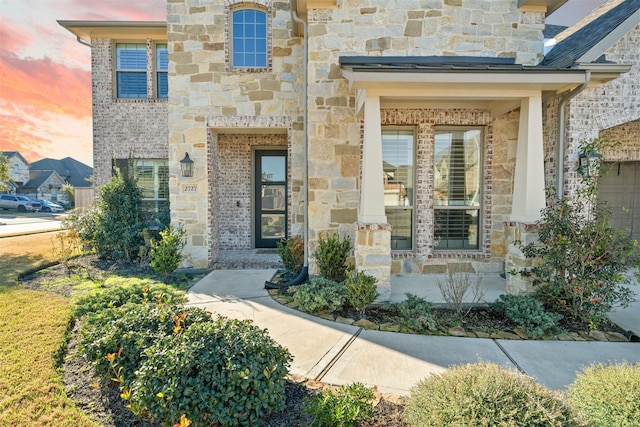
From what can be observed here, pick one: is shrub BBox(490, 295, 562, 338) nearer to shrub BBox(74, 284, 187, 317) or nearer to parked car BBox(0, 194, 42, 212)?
shrub BBox(74, 284, 187, 317)

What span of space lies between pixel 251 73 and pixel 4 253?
24.4ft

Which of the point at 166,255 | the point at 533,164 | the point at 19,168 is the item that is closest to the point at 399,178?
the point at 533,164

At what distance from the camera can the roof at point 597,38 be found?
506 centimetres

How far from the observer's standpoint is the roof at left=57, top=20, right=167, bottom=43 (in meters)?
8.93

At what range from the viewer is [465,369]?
6.78 feet

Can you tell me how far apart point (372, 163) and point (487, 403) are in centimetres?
338

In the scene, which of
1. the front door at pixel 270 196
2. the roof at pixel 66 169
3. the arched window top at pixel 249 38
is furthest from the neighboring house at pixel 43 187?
the arched window top at pixel 249 38

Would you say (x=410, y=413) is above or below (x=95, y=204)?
below

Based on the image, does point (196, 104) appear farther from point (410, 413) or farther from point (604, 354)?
point (604, 354)

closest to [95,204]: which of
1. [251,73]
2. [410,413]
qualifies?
[251,73]

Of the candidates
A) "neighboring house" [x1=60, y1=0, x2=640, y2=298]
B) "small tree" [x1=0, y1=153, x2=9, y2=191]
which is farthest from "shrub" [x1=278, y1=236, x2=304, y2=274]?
"small tree" [x1=0, y1=153, x2=9, y2=191]

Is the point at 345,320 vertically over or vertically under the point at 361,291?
under

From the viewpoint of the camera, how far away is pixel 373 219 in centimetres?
473

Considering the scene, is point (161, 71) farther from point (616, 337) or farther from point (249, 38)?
point (616, 337)
